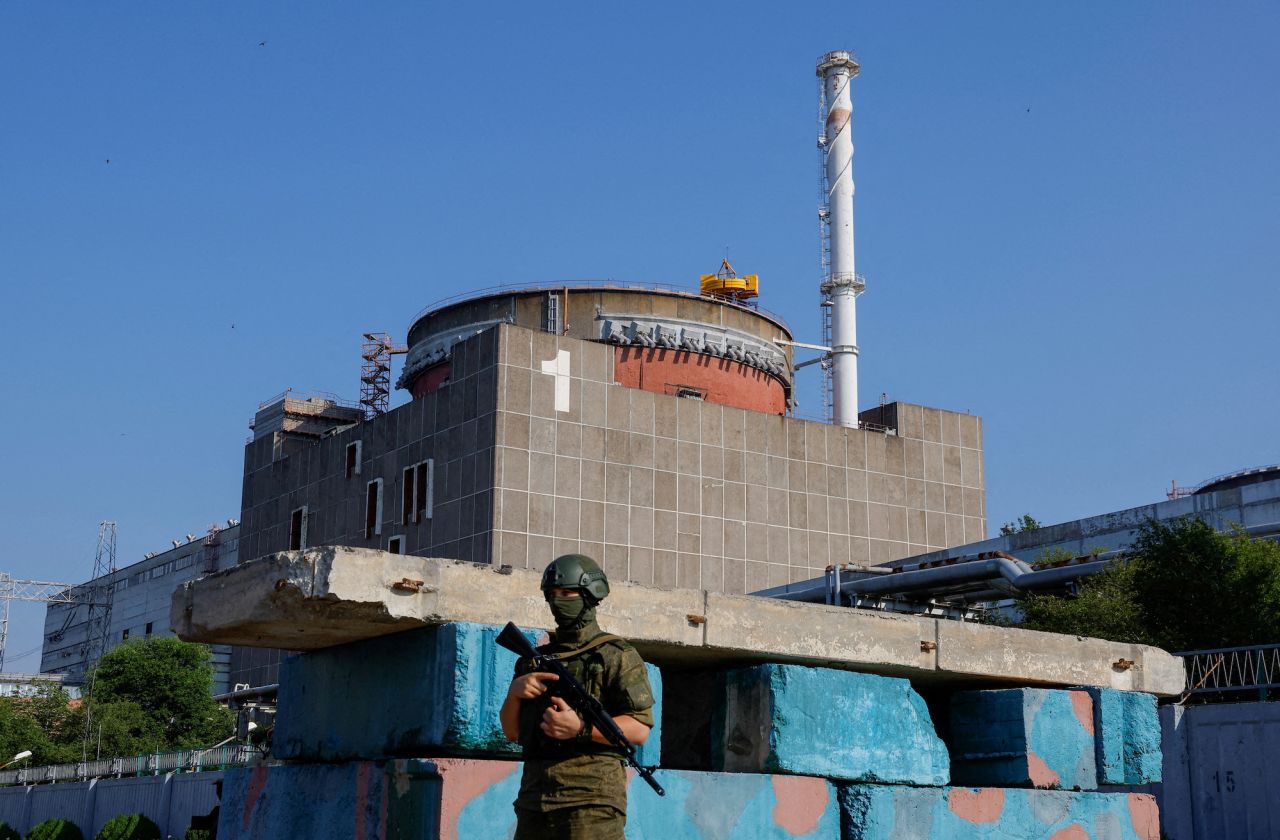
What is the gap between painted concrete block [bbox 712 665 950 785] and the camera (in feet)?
21.7

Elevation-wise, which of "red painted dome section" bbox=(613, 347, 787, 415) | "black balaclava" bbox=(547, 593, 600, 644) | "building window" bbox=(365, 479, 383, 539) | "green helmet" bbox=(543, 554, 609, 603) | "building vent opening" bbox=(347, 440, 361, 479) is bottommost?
"black balaclava" bbox=(547, 593, 600, 644)

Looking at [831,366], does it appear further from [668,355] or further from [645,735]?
[645,735]

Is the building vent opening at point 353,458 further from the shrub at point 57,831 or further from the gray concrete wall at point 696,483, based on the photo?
the shrub at point 57,831

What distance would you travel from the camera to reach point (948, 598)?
116 ft

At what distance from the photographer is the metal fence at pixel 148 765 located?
2077cm

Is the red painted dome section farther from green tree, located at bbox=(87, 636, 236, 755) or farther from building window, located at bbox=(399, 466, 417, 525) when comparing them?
green tree, located at bbox=(87, 636, 236, 755)

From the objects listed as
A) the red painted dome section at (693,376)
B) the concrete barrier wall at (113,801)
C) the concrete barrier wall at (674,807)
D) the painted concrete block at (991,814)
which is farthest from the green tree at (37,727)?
the painted concrete block at (991,814)

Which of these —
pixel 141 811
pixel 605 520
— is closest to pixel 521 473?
pixel 605 520

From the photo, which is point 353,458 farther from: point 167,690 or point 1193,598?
point 1193,598

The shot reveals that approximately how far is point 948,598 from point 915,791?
29.4 meters

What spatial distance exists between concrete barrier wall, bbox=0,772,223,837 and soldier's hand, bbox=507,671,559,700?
1530 cm

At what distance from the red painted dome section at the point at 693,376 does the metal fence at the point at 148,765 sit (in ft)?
80.1

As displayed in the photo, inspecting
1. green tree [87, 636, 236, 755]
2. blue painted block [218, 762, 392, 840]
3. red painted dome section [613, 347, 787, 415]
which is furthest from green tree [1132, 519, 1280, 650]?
green tree [87, 636, 236, 755]

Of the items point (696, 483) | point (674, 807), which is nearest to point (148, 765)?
→ point (674, 807)
